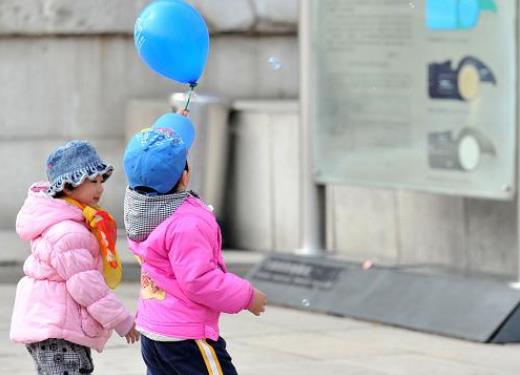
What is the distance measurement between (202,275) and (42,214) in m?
0.83

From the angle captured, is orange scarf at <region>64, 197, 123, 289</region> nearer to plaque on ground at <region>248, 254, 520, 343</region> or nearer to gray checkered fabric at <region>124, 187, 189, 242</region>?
gray checkered fabric at <region>124, 187, 189, 242</region>

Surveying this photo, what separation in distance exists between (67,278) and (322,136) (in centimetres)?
461

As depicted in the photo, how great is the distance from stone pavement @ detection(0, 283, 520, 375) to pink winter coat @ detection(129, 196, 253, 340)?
2.37m

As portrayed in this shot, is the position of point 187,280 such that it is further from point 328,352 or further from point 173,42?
point 328,352

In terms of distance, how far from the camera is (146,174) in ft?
15.6

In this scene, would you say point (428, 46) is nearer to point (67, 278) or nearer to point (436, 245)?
point (436, 245)

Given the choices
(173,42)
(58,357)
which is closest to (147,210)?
(58,357)

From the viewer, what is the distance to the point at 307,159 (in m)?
Answer: 9.61

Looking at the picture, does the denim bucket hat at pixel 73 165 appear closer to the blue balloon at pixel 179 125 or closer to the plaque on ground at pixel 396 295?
the blue balloon at pixel 179 125

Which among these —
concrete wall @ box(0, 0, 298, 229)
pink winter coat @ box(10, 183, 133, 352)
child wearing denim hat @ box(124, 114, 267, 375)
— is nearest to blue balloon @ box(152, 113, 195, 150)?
child wearing denim hat @ box(124, 114, 267, 375)

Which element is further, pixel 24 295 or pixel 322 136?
pixel 322 136

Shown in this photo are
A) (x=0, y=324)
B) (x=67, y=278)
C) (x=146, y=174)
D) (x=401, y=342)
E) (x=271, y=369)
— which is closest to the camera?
(x=146, y=174)

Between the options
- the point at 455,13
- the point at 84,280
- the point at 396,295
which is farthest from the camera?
the point at 396,295

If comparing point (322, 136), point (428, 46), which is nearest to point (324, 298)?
point (322, 136)
